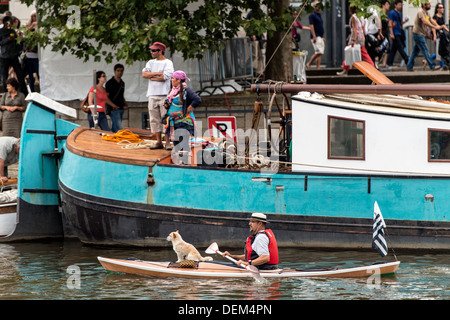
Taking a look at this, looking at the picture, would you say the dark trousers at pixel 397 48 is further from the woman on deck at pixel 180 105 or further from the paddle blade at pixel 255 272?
the paddle blade at pixel 255 272

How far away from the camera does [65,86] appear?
21.9 meters

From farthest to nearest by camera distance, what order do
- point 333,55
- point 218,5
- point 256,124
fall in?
point 333,55 → point 218,5 → point 256,124

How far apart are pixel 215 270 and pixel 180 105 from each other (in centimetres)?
319

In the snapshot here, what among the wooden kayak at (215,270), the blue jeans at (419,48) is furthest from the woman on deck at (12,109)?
the blue jeans at (419,48)

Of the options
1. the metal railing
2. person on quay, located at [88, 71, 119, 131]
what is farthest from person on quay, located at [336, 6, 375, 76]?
person on quay, located at [88, 71, 119, 131]

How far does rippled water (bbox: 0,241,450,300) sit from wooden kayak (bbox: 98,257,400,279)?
9 centimetres

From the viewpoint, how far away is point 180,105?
15008 mm

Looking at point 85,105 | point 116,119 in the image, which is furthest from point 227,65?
point 85,105

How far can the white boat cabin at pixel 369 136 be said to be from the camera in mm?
14023

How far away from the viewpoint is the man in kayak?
1254cm
